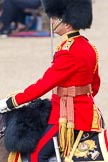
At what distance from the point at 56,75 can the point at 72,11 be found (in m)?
0.39

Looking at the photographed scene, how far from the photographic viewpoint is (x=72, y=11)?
3.43 m

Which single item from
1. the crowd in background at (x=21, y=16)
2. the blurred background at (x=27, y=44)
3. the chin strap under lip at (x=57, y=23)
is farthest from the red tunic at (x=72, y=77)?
the crowd in background at (x=21, y=16)

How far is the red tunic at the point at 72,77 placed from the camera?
3396mm

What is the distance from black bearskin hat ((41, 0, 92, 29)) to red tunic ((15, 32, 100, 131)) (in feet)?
0.37

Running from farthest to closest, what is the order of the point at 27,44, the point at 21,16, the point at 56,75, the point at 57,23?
the point at 21,16
the point at 27,44
the point at 57,23
the point at 56,75

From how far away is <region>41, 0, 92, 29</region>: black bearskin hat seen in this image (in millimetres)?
3439

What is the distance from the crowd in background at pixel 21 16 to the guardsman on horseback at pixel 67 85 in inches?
256

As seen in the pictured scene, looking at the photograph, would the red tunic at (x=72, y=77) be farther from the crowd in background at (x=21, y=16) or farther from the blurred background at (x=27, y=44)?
the crowd in background at (x=21, y=16)

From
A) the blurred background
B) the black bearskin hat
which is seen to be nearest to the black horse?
the black bearskin hat

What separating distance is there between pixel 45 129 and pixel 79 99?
27cm

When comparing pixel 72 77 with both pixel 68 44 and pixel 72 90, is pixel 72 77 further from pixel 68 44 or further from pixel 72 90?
pixel 68 44

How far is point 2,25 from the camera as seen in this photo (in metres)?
10.1

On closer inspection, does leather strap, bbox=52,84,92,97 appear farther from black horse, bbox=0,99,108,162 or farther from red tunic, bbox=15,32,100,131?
black horse, bbox=0,99,108,162

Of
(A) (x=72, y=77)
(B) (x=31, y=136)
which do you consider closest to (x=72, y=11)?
(A) (x=72, y=77)
